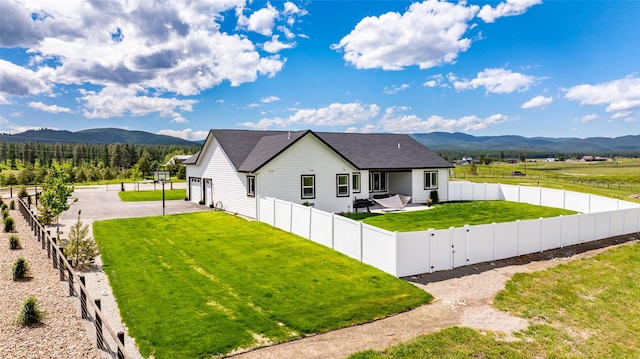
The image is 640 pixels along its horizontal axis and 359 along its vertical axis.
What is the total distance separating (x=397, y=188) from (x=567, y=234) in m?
15.0

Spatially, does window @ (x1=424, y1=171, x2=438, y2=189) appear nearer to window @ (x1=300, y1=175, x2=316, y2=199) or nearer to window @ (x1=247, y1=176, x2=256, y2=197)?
window @ (x1=300, y1=175, x2=316, y2=199)

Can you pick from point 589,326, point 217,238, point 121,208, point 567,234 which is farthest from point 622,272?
point 121,208

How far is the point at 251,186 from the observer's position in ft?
73.4

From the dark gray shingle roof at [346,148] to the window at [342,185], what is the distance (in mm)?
1139

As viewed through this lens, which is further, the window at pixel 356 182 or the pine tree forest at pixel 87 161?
the pine tree forest at pixel 87 161

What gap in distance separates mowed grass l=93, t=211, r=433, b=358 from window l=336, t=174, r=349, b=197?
27.3 feet

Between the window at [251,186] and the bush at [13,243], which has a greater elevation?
the window at [251,186]

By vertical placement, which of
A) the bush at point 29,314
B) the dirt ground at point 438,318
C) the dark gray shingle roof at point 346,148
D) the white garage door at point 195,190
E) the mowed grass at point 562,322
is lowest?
the mowed grass at point 562,322

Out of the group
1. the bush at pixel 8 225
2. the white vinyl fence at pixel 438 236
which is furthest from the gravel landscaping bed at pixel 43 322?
the white vinyl fence at pixel 438 236

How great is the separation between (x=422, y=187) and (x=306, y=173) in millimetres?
10580

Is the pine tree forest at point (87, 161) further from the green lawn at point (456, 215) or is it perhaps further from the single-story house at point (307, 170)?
the green lawn at point (456, 215)

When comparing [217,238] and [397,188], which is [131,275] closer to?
[217,238]

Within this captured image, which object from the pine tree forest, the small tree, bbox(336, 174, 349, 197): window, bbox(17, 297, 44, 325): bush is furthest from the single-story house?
the pine tree forest

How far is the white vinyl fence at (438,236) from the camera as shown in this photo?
38.0 feet
